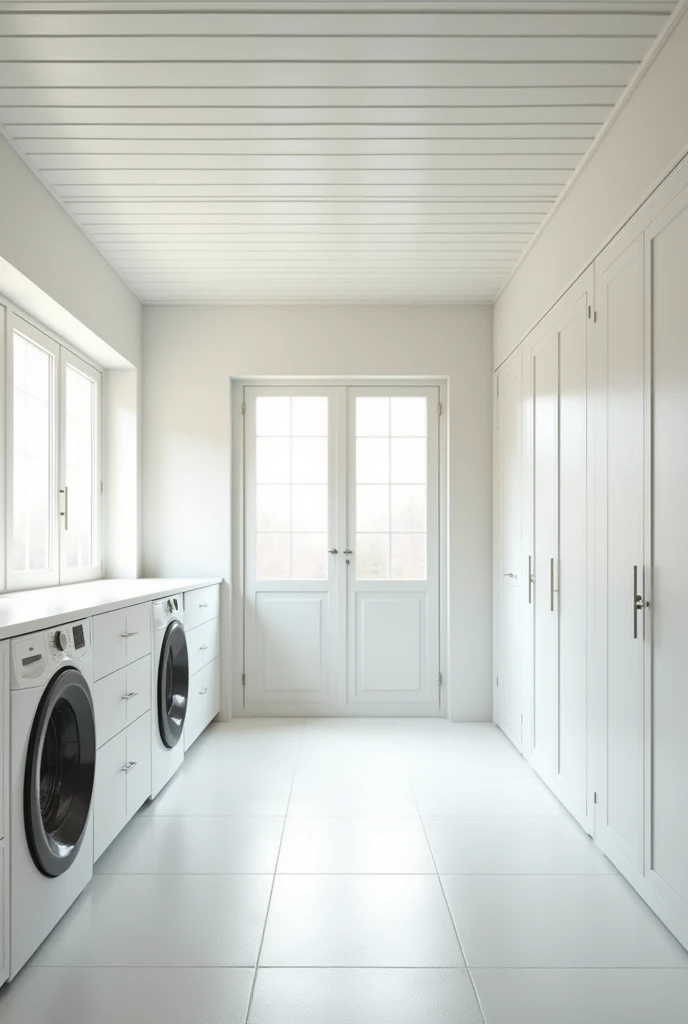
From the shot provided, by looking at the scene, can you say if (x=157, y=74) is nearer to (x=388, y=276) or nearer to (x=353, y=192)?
(x=353, y=192)

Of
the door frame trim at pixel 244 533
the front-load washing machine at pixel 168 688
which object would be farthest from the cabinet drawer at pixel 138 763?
the door frame trim at pixel 244 533

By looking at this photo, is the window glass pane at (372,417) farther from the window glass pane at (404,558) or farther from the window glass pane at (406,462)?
the window glass pane at (404,558)

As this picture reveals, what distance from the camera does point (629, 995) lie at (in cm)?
179

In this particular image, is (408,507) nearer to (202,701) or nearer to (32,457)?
(202,701)

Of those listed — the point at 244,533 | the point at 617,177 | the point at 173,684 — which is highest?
the point at 617,177

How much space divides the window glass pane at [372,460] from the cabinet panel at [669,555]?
106 inches

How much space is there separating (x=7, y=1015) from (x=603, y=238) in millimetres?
2861

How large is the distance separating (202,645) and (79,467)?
3.96ft

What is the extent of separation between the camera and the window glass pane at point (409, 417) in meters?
4.83

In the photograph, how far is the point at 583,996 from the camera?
5.88 feet

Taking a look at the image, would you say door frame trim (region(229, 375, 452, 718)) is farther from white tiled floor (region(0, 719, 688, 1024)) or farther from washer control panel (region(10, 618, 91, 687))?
washer control panel (region(10, 618, 91, 687))

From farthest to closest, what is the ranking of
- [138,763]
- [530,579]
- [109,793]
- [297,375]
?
[297,375] < [530,579] < [138,763] < [109,793]

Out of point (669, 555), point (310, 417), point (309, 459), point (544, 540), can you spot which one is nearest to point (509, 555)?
point (544, 540)

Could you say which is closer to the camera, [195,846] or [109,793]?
[109,793]
